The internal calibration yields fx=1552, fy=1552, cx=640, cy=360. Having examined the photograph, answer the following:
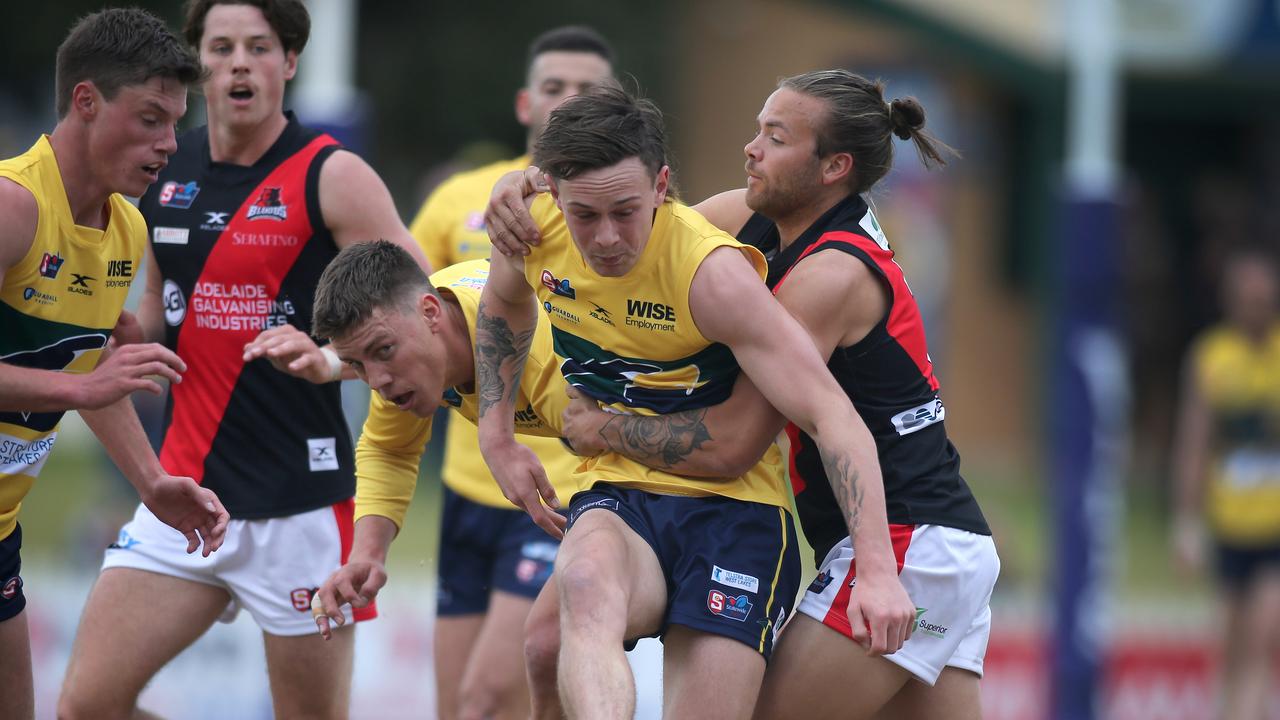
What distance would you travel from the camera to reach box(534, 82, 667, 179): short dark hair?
13.4 ft

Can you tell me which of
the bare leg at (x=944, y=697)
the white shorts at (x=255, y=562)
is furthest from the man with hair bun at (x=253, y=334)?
the bare leg at (x=944, y=697)

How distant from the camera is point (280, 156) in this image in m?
5.12

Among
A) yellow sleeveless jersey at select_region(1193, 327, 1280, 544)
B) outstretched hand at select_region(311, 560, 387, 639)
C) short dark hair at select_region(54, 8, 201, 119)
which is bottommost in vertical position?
yellow sleeveless jersey at select_region(1193, 327, 1280, 544)

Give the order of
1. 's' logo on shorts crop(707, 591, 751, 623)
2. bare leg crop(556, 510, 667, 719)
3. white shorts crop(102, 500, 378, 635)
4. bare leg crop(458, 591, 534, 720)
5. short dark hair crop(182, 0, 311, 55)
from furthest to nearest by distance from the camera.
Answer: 1. bare leg crop(458, 591, 534, 720)
2. short dark hair crop(182, 0, 311, 55)
3. white shorts crop(102, 500, 378, 635)
4. 's' logo on shorts crop(707, 591, 751, 623)
5. bare leg crop(556, 510, 667, 719)

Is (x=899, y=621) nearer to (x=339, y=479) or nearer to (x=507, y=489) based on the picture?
(x=507, y=489)

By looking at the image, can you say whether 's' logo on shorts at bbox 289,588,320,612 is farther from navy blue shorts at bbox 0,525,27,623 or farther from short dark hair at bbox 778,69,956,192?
short dark hair at bbox 778,69,956,192

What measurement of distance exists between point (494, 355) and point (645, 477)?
2.04 ft

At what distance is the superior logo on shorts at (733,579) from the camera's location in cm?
Answer: 416

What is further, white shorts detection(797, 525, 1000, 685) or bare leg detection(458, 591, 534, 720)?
bare leg detection(458, 591, 534, 720)

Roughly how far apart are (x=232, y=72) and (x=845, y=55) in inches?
616

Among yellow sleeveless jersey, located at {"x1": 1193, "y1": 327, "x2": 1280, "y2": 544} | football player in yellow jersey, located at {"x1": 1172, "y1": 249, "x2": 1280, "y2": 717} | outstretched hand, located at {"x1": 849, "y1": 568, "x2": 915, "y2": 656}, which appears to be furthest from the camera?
yellow sleeveless jersey, located at {"x1": 1193, "y1": 327, "x2": 1280, "y2": 544}

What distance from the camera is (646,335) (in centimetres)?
421

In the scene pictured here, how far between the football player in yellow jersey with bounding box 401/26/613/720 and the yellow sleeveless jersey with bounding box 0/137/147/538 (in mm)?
1647

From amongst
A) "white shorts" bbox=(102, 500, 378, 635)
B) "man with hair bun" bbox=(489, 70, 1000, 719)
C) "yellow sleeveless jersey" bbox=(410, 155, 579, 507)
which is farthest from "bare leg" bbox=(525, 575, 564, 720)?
"yellow sleeveless jersey" bbox=(410, 155, 579, 507)
